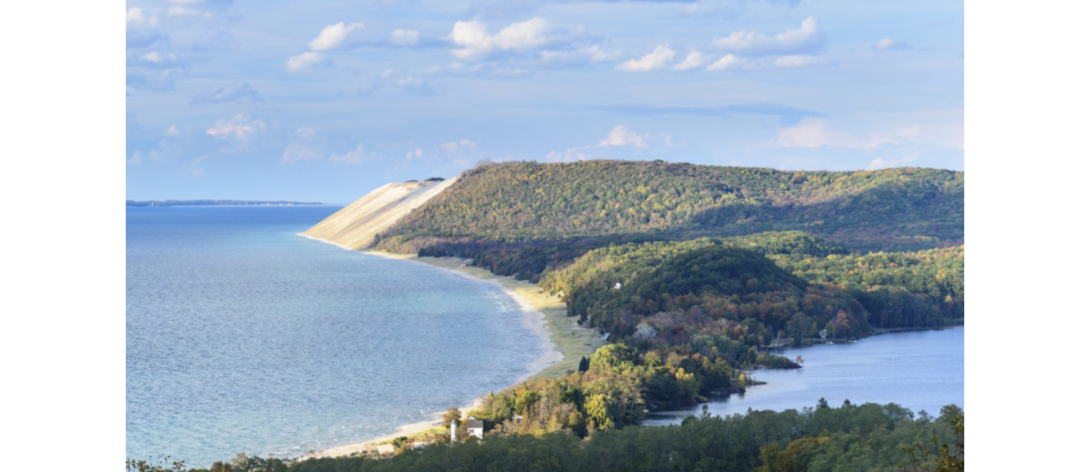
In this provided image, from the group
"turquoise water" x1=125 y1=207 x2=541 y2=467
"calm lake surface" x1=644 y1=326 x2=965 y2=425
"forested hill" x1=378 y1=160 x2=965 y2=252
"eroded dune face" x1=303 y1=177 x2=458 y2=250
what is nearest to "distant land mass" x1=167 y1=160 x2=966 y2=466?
"forested hill" x1=378 y1=160 x2=965 y2=252

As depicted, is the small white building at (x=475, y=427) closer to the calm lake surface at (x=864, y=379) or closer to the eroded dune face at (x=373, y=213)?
the calm lake surface at (x=864, y=379)

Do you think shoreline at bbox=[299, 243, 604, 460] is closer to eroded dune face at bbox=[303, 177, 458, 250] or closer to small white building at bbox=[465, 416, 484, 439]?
small white building at bbox=[465, 416, 484, 439]

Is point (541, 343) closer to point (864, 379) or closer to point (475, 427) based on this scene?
point (864, 379)

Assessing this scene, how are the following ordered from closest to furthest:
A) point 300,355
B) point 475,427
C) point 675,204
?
point 475,427 → point 300,355 → point 675,204

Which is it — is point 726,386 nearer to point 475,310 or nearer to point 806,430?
point 806,430

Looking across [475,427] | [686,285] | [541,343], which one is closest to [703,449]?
[475,427]

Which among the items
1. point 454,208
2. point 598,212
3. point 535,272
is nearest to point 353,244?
point 454,208
